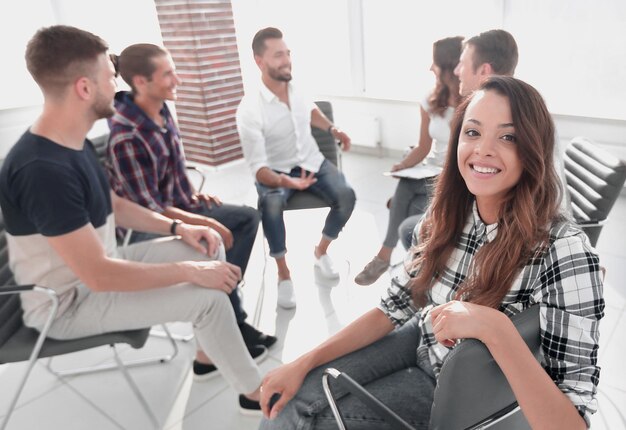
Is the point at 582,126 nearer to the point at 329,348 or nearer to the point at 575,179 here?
the point at 575,179

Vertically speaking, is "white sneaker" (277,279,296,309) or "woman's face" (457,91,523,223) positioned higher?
"woman's face" (457,91,523,223)

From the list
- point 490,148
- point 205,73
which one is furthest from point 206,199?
point 205,73

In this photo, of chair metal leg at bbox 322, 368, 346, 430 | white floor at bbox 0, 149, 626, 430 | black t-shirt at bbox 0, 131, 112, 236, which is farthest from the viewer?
white floor at bbox 0, 149, 626, 430

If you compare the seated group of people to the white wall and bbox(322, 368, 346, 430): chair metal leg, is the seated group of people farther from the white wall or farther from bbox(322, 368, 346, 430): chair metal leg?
the white wall

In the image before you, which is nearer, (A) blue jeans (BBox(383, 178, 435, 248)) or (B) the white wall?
(A) blue jeans (BBox(383, 178, 435, 248))

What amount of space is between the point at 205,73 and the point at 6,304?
3.38m

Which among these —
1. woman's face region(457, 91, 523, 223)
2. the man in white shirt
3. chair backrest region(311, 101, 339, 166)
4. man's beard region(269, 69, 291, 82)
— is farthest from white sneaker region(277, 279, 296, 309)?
woman's face region(457, 91, 523, 223)

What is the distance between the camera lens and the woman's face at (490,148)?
110 centimetres

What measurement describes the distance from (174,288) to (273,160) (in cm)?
140

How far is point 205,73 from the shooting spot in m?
4.61

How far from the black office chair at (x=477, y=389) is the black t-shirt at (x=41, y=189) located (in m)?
1.21

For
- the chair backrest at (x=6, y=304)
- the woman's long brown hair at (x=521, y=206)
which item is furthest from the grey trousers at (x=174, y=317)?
the woman's long brown hair at (x=521, y=206)

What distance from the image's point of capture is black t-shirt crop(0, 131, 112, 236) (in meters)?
1.51

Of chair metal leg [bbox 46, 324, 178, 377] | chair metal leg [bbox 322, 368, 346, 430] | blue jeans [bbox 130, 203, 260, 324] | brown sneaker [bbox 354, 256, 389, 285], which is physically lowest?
chair metal leg [bbox 46, 324, 178, 377]
